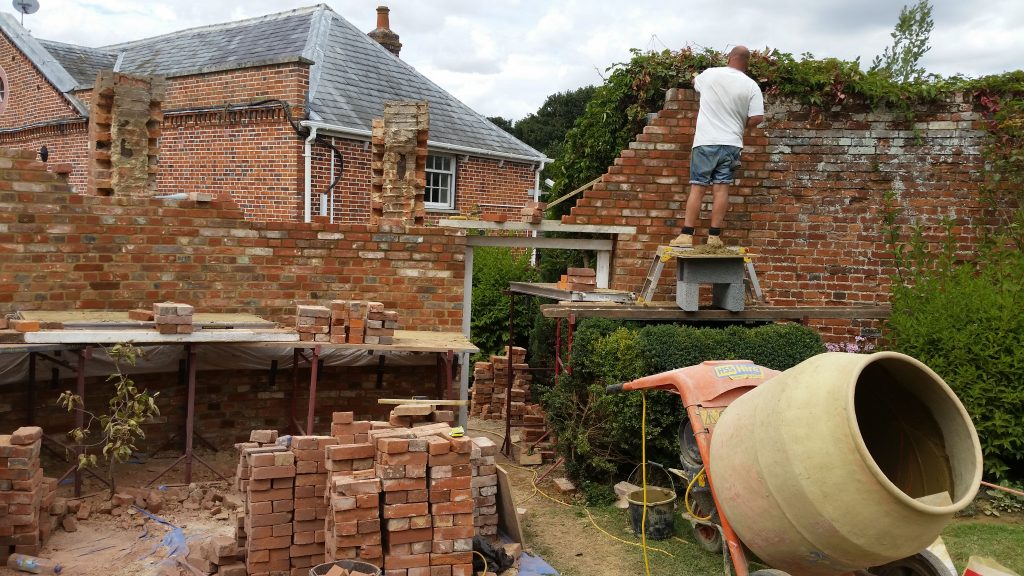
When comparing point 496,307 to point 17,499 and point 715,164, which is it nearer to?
point 715,164

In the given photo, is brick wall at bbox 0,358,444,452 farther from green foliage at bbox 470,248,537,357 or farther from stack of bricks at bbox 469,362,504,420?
green foliage at bbox 470,248,537,357

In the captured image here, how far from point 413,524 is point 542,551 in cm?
149

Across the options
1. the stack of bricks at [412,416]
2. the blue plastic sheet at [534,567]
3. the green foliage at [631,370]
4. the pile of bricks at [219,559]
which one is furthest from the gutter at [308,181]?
the blue plastic sheet at [534,567]

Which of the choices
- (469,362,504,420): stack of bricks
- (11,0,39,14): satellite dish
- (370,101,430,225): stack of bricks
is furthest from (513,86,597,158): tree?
(370,101,430,225): stack of bricks

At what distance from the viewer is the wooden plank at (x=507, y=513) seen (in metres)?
6.47

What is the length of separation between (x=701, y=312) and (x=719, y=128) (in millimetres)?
1816

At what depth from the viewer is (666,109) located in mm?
8859

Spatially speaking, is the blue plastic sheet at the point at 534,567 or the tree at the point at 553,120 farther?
the tree at the point at 553,120

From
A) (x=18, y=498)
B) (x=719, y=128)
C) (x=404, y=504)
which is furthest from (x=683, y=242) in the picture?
(x=18, y=498)

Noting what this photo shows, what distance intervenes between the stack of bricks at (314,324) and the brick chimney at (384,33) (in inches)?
650

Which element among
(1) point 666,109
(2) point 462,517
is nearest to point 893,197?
(1) point 666,109

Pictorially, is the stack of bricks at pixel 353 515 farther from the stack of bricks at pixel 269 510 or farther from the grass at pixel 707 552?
the grass at pixel 707 552

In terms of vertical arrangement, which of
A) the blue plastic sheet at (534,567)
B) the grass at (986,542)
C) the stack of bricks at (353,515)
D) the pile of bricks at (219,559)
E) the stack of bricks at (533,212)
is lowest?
the blue plastic sheet at (534,567)

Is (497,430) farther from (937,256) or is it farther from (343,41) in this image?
(343,41)
